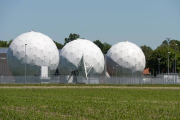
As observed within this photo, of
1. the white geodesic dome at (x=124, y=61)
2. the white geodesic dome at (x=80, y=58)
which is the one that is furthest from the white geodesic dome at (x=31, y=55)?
the white geodesic dome at (x=124, y=61)

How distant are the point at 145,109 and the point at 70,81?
2296 inches

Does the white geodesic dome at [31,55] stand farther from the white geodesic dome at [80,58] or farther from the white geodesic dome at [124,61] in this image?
the white geodesic dome at [124,61]

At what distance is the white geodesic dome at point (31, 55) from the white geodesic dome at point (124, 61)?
59.7ft

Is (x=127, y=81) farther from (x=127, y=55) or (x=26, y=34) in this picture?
(x=26, y=34)

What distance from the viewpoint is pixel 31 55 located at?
74.8 metres

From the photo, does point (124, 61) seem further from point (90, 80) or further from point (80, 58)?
point (90, 80)

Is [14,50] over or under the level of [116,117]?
over

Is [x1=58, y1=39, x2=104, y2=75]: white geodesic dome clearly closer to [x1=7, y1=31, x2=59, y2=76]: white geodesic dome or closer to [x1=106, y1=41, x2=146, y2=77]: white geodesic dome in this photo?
[x1=7, y1=31, x2=59, y2=76]: white geodesic dome

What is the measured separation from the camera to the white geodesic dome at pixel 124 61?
90812 millimetres

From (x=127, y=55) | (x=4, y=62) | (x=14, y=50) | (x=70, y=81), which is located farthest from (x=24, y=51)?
(x=127, y=55)

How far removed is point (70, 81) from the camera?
7800 cm

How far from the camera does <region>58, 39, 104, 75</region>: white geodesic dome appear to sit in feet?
267

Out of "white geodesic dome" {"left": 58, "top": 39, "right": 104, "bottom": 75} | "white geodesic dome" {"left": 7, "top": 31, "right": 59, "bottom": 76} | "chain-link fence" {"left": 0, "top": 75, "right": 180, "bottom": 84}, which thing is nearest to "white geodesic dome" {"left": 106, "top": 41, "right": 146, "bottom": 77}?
"white geodesic dome" {"left": 58, "top": 39, "right": 104, "bottom": 75}

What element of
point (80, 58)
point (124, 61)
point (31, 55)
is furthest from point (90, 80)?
point (124, 61)
